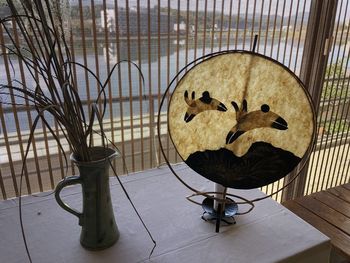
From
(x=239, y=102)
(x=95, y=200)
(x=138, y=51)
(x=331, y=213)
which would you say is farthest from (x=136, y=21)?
(x=331, y=213)

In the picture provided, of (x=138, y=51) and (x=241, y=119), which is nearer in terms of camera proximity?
(x=241, y=119)

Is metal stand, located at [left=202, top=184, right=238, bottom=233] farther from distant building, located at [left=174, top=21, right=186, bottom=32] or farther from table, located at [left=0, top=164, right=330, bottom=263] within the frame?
distant building, located at [left=174, top=21, right=186, bottom=32]

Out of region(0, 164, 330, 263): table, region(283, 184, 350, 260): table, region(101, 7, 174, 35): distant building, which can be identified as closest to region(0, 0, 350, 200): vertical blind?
region(101, 7, 174, 35): distant building

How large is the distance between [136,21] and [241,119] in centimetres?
72

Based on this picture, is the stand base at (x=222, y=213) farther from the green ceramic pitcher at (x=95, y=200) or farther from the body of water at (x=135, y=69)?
the body of water at (x=135, y=69)

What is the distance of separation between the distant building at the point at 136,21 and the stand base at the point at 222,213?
2.63 feet

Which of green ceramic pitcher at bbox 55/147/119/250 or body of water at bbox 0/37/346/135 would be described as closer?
green ceramic pitcher at bbox 55/147/119/250

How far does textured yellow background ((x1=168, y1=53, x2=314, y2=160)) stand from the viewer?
78 cm

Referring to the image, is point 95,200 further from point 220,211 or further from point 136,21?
point 136,21

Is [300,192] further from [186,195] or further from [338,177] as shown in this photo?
[186,195]

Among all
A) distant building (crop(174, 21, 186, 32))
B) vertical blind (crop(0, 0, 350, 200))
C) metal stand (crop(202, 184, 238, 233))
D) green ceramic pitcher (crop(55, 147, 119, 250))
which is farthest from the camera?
distant building (crop(174, 21, 186, 32))

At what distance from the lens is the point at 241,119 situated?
0.82 meters

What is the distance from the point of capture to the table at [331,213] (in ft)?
4.12

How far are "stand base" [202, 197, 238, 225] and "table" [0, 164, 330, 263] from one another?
2cm
